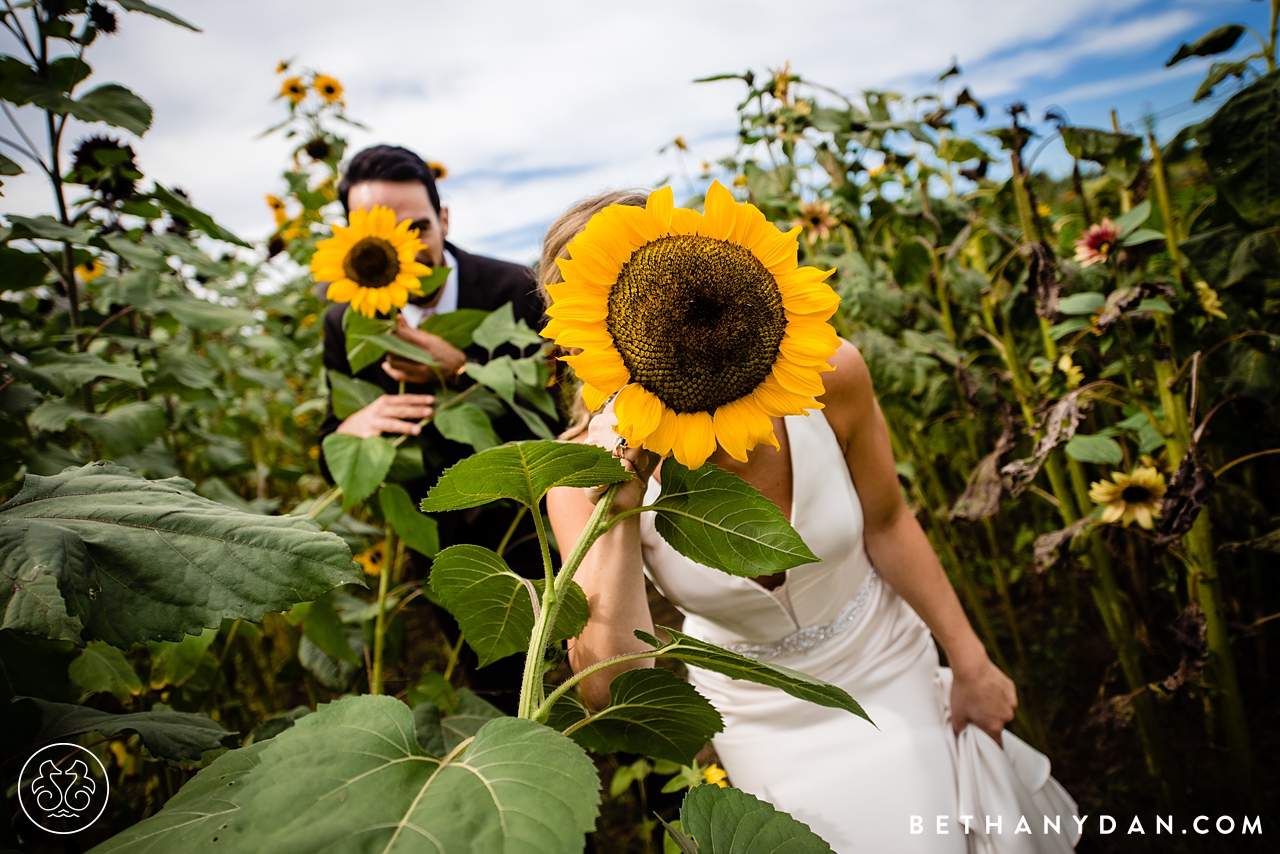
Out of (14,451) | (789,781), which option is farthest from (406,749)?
(14,451)

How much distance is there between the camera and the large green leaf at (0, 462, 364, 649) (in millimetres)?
529

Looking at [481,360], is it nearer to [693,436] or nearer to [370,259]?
[370,259]

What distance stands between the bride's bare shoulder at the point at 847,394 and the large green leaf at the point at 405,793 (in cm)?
102

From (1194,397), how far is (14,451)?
2.24m

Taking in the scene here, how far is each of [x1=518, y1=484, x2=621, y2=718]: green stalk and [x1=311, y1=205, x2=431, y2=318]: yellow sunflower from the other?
95 cm

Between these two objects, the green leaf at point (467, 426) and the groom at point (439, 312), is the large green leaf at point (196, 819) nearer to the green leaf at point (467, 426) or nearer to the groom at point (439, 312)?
the green leaf at point (467, 426)

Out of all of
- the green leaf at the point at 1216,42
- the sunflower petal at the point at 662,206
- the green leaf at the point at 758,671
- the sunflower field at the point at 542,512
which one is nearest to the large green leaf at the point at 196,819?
the sunflower field at the point at 542,512

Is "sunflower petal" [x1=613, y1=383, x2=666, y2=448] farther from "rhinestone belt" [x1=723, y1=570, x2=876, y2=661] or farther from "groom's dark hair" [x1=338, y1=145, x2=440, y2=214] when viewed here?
"groom's dark hair" [x1=338, y1=145, x2=440, y2=214]

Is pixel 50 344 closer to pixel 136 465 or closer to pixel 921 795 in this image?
pixel 136 465

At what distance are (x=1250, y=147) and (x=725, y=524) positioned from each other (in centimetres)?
139

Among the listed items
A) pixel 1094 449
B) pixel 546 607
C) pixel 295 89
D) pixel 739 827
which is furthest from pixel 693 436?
pixel 295 89

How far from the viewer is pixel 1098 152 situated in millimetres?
1572

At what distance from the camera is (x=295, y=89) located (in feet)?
9.62

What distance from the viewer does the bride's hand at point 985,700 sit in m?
1.36
